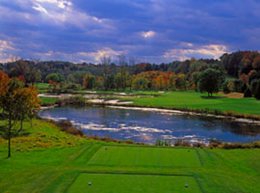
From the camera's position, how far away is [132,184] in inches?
658

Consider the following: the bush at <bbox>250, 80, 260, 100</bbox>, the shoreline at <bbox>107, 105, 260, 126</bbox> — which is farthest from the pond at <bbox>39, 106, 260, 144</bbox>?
the bush at <bbox>250, 80, 260, 100</bbox>

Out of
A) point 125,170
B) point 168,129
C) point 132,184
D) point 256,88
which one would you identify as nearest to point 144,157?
point 125,170

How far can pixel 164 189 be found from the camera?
16.1m

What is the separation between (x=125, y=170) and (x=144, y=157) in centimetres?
483

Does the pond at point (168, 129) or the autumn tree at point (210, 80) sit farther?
the autumn tree at point (210, 80)

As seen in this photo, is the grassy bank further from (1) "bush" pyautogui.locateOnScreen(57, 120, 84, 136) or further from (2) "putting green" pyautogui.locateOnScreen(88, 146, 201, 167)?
(1) "bush" pyautogui.locateOnScreen(57, 120, 84, 136)

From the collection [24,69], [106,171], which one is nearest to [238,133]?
[106,171]

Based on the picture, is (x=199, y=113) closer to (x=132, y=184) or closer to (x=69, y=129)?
(x=69, y=129)

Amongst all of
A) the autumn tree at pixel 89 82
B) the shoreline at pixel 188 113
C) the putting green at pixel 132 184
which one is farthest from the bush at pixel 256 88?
the autumn tree at pixel 89 82

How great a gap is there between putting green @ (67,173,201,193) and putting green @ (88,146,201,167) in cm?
378

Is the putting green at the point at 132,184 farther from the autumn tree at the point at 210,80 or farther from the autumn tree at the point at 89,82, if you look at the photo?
the autumn tree at the point at 89,82

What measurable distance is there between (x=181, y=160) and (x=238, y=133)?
2848cm

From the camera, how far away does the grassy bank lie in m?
16.8

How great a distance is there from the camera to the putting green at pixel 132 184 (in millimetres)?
15742
